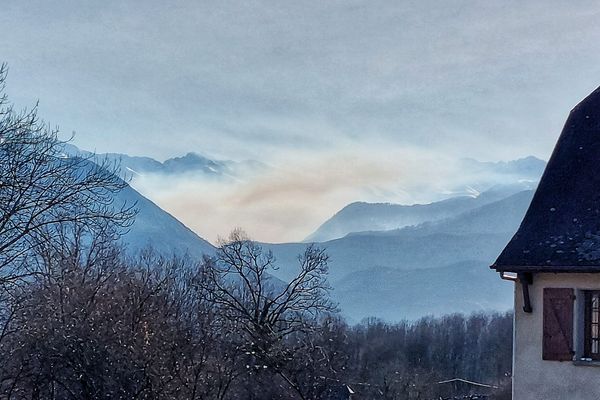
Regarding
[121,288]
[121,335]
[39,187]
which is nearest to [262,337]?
[121,288]

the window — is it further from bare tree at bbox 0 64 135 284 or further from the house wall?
bare tree at bbox 0 64 135 284

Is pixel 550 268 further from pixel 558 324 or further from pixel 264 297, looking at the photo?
pixel 264 297

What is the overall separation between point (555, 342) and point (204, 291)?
808 inches

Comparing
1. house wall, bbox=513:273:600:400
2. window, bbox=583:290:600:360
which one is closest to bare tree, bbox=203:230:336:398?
house wall, bbox=513:273:600:400

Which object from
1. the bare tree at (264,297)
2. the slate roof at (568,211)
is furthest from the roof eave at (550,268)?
the bare tree at (264,297)

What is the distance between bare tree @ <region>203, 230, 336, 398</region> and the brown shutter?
1521 centimetres

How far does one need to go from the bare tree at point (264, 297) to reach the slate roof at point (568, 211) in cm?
1482

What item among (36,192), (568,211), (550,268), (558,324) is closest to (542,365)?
(558,324)

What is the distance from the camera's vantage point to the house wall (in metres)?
15.3

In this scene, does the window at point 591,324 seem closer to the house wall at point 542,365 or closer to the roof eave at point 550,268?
the house wall at point 542,365

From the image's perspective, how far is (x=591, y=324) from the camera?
15.5m

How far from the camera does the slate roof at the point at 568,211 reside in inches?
608

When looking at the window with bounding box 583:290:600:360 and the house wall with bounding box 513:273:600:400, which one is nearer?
the house wall with bounding box 513:273:600:400

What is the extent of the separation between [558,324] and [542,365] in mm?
810
